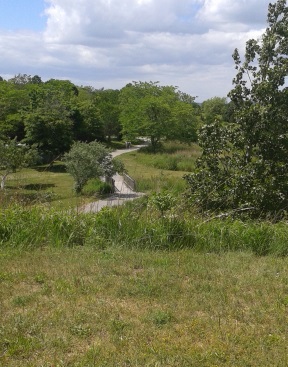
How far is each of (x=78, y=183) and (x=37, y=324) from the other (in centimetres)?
2084

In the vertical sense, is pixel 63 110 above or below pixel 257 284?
above

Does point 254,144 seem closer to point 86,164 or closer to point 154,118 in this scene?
point 86,164

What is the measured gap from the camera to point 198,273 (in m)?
4.85

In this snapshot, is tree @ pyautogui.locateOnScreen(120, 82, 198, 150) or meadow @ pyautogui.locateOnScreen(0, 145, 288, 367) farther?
tree @ pyautogui.locateOnScreen(120, 82, 198, 150)

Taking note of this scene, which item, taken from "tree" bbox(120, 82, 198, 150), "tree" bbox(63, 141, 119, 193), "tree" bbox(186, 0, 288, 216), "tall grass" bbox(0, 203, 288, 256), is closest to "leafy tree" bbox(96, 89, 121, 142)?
"tree" bbox(120, 82, 198, 150)

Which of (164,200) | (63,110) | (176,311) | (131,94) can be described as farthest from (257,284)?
(131,94)

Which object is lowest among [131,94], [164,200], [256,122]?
[164,200]

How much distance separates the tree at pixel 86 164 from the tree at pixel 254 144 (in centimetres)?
1485

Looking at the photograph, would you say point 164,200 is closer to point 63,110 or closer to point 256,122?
point 256,122

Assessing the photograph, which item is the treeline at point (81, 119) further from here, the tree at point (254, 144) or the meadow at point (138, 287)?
the meadow at point (138, 287)

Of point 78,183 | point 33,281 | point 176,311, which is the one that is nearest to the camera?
point 176,311

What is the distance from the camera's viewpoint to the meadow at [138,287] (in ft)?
10.6

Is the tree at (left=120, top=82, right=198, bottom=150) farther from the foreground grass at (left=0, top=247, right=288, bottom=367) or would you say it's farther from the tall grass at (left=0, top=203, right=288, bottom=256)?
the foreground grass at (left=0, top=247, right=288, bottom=367)

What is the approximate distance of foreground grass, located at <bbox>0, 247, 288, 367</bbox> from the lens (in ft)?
10.4
